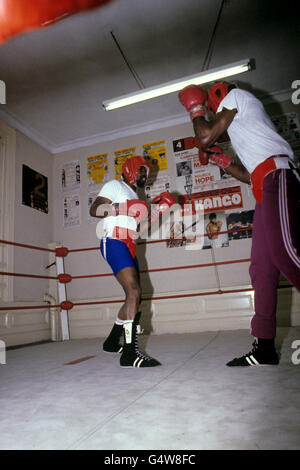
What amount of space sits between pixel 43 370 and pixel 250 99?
1.77 metres

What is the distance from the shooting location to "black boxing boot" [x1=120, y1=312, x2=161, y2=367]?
1.59m

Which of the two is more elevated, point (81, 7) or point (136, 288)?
point (81, 7)

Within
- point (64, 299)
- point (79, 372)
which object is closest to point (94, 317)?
point (64, 299)

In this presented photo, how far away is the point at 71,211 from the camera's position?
3.91 metres

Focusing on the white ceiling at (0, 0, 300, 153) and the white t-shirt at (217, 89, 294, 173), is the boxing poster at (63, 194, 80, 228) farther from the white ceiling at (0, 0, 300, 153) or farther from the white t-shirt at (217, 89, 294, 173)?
the white t-shirt at (217, 89, 294, 173)

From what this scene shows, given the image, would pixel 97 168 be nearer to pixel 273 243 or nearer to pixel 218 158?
pixel 218 158

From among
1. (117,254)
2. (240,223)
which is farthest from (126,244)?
(240,223)

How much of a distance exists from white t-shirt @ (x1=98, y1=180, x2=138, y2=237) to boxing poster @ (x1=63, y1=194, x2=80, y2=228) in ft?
6.11

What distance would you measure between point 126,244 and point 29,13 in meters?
1.30

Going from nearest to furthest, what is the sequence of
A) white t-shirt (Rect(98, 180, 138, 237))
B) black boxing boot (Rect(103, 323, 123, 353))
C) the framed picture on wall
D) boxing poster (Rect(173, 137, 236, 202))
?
white t-shirt (Rect(98, 180, 138, 237)), black boxing boot (Rect(103, 323, 123, 353)), boxing poster (Rect(173, 137, 236, 202)), the framed picture on wall

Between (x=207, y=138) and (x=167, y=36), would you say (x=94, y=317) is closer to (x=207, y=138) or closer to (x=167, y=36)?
(x=207, y=138)

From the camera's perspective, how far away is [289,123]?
3346mm

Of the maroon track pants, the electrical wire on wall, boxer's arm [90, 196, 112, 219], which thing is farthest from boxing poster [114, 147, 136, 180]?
the maroon track pants

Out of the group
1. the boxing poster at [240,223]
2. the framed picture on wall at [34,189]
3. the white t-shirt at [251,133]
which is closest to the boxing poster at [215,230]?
the boxing poster at [240,223]
